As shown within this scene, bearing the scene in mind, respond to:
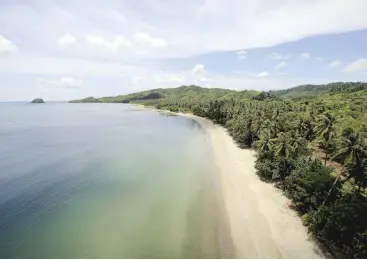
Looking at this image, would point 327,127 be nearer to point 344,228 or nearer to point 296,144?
point 296,144

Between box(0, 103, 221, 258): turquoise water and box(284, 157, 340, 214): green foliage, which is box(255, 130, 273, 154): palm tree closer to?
box(0, 103, 221, 258): turquoise water

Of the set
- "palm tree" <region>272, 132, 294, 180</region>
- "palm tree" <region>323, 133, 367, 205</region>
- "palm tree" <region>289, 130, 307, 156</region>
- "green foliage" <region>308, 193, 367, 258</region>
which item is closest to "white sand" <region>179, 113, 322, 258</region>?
"green foliage" <region>308, 193, 367, 258</region>

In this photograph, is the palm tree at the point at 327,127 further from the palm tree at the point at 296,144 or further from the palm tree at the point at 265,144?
the palm tree at the point at 265,144

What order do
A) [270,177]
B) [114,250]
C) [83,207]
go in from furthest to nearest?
1. [270,177]
2. [83,207]
3. [114,250]

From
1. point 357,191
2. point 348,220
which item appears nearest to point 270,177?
point 357,191

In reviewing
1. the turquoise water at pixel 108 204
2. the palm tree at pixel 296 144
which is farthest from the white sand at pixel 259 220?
the palm tree at pixel 296 144

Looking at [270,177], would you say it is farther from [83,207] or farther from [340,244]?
[83,207]

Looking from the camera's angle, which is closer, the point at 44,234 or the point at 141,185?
the point at 44,234
